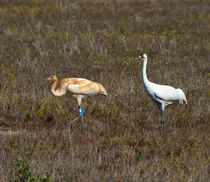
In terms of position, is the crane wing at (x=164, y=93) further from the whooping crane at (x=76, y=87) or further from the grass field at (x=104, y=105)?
the whooping crane at (x=76, y=87)

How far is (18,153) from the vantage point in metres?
5.32

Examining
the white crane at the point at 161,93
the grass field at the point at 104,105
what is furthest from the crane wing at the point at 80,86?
the white crane at the point at 161,93

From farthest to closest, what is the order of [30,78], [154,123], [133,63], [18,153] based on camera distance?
[133,63] < [30,78] < [154,123] < [18,153]

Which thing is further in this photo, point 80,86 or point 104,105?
point 104,105

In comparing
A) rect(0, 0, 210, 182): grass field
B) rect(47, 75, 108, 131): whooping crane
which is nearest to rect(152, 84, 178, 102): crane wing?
rect(0, 0, 210, 182): grass field

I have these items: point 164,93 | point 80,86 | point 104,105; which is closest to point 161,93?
point 164,93

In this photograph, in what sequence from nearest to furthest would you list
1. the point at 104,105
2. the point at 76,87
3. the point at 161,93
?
the point at 76,87, the point at 161,93, the point at 104,105

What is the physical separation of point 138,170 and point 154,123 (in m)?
2.41

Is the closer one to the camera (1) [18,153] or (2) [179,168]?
(2) [179,168]

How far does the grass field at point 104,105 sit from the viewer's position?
16.0 ft

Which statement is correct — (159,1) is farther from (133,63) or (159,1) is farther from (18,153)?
(18,153)

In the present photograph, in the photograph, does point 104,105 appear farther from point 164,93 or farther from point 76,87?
point 164,93

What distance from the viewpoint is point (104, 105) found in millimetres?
7324

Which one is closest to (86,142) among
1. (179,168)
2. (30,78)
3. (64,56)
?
(179,168)
